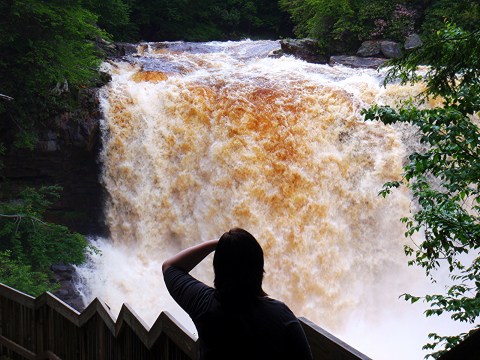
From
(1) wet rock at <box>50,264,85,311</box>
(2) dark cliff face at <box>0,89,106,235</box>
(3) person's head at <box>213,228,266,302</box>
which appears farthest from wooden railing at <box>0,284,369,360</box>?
(2) dark cliff face at <box>0,89,106,235</box>

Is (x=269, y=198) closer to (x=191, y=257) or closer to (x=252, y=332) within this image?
(x=191, y=257)

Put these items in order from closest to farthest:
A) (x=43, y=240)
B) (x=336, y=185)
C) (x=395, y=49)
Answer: (x=43, y=240), (x=336, y=185), (x=395, y=49)

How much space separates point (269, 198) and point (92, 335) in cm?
655

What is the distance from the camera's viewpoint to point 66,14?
9.06 meters

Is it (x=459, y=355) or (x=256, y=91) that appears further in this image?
(x=256, y=91)

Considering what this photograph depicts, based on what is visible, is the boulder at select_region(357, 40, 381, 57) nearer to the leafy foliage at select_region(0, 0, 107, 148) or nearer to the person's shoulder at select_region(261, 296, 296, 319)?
the leafy foliage at select_region(0, 0, 107, 148)

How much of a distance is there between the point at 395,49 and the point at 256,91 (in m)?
6.52

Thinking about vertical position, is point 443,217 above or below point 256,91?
above

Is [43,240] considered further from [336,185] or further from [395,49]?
[395,49]

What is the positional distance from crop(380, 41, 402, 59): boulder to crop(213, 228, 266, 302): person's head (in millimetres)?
14812

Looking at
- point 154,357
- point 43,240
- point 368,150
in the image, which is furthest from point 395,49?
point 154,357

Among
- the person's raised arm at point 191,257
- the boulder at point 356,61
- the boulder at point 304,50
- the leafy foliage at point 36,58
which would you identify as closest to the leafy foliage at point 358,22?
the boulder at point 304,50

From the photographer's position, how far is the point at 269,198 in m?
9.63

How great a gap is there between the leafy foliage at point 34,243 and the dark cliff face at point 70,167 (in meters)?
1.22
